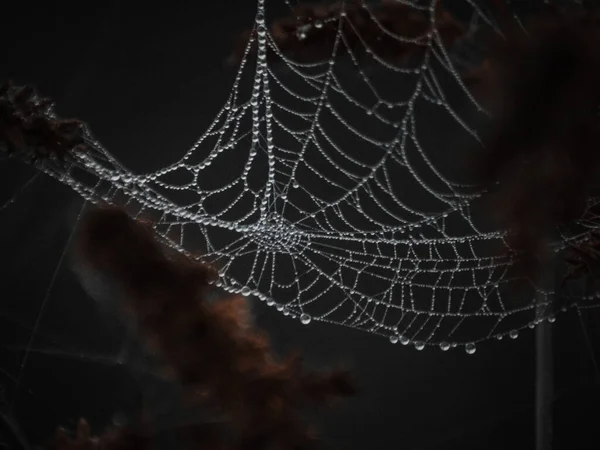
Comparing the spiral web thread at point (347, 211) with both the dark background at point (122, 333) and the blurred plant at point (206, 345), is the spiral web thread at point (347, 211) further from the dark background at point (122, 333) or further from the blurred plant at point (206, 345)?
the blurred plant at point (206, 345)

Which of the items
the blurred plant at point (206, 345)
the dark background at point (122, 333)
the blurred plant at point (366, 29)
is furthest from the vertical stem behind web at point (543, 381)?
the blurred plant at point (206, 345)

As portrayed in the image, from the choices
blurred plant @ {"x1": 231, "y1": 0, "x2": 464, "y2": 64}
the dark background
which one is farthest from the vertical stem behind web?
blurred plant @ {"x1": 231, "y1": 0, "x2": 464, "y2": 64}

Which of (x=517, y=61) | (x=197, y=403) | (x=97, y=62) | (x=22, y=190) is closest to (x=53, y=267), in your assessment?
(x=22, y=190)

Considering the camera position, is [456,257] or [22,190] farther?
[456,257]

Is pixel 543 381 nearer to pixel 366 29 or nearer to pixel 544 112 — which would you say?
pixel 366 29

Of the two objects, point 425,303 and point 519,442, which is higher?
point 425,303

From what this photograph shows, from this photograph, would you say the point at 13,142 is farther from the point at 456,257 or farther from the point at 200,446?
the point at 456,257

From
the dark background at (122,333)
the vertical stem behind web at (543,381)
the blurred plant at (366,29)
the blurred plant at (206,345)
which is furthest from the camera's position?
the vertical stem behind web at (543,381)
